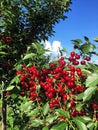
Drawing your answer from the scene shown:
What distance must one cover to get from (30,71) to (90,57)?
763 millimetres

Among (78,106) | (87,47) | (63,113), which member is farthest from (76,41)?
(63,113)

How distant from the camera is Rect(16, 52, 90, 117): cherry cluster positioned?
2.80 m

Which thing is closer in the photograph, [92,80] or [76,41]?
[92,80]

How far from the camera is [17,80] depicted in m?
3.51

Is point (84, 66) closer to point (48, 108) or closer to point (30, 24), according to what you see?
point (48, 108)

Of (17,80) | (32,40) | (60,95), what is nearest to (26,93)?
(17,80)

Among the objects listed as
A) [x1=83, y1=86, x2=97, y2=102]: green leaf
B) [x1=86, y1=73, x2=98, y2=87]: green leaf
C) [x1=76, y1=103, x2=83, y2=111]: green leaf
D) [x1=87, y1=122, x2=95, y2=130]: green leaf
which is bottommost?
[x1=87, y1=122, x2=95, y2=130]: green leaf

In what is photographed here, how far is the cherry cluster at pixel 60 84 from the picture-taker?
2801mm

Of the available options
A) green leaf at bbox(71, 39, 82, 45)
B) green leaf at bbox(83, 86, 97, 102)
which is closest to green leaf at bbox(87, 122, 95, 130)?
green leaf at bbox(83, 86, 97, 102)

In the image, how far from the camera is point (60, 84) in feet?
9.53

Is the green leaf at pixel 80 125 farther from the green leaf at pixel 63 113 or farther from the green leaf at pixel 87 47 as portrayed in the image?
the green leaf at pixel 87 47

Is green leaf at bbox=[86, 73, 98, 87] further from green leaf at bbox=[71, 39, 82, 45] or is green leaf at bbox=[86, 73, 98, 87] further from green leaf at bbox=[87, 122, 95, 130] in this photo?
green leaf at bbox=[71, 39, 82, 45]

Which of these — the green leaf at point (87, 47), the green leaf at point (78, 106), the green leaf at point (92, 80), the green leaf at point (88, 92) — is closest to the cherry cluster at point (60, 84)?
the green leaf at point (78, 106)

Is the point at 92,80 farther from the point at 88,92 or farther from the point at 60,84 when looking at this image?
the point at 60,84
